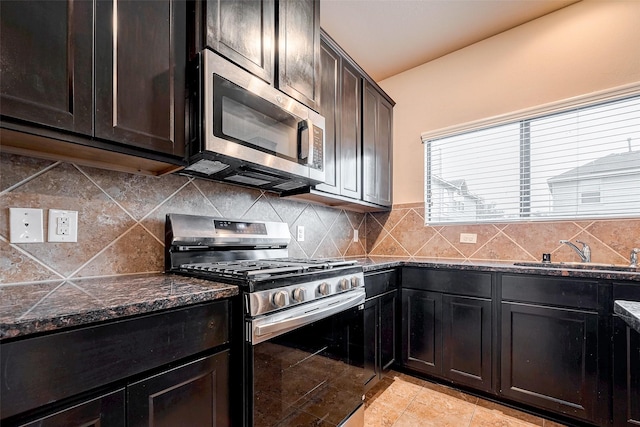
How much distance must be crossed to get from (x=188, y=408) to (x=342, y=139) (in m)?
1.84

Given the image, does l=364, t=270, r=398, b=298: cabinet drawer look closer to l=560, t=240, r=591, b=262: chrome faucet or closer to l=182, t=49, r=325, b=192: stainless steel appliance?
l=182, t=49, r=325, b=192: stainless steel appliance

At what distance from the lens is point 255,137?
1415 millimetres

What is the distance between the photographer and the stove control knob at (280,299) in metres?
1.12

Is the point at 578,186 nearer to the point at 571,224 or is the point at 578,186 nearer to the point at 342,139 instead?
the point at 571,224

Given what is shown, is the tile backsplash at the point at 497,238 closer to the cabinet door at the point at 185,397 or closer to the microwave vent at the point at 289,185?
the microwave vent at the point at 289,185

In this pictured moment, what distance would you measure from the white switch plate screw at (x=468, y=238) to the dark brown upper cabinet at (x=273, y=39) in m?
1.74

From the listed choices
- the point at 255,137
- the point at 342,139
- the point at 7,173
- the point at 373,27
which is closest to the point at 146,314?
the point at 7,173

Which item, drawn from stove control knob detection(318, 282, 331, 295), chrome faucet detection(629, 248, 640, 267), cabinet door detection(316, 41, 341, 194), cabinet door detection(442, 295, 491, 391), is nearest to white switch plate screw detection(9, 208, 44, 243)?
stove control knob detection(318, 282, 331, 295)

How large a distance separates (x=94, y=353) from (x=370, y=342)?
1582 mm

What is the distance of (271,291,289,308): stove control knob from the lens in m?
1.12

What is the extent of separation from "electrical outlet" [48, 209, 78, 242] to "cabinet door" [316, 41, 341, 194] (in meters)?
1.27

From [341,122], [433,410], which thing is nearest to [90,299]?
[341,122]

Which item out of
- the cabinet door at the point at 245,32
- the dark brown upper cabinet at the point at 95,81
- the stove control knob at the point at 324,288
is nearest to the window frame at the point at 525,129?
the stove control knob at the point at 324,288

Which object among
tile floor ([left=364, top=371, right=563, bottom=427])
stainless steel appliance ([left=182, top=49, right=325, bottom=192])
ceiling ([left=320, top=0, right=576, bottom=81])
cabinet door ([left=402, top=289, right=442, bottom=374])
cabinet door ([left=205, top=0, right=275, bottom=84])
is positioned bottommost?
tile floor ([left=364, top=371, right=563, bottom=427])
